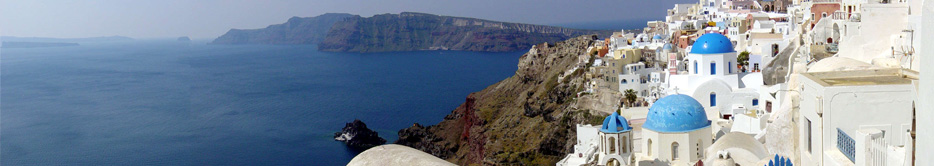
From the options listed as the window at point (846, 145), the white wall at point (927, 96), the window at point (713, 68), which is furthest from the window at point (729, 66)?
the white wall at point (927, 96)

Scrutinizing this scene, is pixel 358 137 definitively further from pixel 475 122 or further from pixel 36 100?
pixel 36 100

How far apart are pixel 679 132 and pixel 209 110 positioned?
56.4 meters

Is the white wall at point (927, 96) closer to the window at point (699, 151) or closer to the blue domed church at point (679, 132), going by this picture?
the blue domed church at point (679, 132)

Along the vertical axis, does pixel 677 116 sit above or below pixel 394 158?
below

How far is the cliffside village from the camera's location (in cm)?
544

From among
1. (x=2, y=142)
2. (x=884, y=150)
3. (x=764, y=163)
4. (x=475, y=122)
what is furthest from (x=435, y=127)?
(x=884, y=150)

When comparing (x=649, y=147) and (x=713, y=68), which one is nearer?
(x=649, y=147)

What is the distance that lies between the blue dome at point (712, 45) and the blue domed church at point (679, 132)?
751 cm

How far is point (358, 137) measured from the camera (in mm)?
45688

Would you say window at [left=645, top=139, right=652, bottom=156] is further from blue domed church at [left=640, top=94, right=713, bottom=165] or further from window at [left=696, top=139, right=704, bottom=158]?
window at [left=696, top=139, right=704, bottom=158]

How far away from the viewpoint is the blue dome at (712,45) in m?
19.8

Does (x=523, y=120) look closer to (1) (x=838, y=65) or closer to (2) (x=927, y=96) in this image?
(1) (x=838, y=65)

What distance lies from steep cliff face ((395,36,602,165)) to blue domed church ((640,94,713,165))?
1412 cm

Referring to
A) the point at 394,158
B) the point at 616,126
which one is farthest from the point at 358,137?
the point at 394,158
